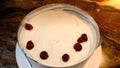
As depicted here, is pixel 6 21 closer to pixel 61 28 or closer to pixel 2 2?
pixel 2 2

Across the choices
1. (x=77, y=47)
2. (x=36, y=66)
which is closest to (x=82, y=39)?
(x=77, y=47)

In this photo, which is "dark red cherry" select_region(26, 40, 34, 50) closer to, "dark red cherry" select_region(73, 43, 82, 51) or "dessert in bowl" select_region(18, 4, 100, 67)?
"dessert in bowl" select_region(18, 4, 100, 67)

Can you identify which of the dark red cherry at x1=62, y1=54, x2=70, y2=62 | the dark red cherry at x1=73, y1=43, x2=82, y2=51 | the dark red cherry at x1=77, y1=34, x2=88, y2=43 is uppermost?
the dark red cherry at x1=77, y1=34, x2=88, y2=43

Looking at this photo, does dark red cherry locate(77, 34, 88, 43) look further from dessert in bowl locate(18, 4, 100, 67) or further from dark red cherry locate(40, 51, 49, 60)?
dark red cherry locate(40, 51, 49, 60)

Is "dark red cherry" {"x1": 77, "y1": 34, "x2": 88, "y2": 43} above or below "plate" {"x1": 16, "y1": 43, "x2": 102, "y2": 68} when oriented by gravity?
above

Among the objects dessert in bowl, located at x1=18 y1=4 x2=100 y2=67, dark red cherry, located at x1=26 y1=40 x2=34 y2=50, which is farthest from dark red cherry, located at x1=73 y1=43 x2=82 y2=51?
dark red cherry, located at x1=26 y1=40 x2=34 y2=50

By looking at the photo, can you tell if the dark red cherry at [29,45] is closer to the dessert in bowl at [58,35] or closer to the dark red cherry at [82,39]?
the dessert in bowl at [58,35]

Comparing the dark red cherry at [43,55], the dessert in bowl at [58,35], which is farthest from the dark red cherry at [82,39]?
the dark red cherry at [43,55]

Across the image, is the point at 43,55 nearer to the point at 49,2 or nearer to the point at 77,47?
the point at 77,47
